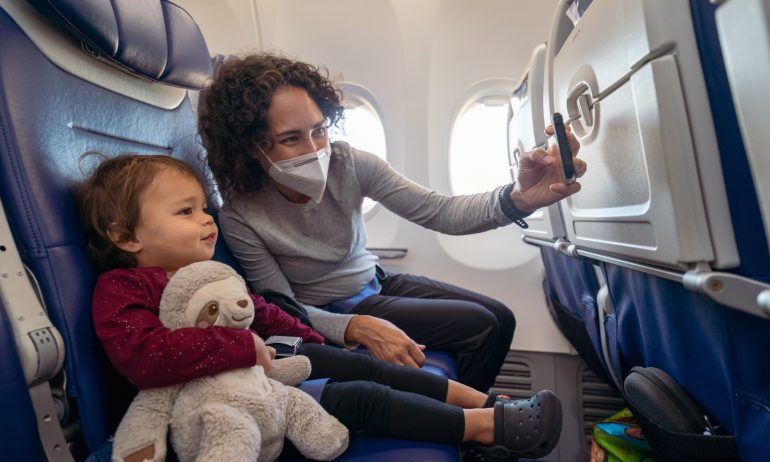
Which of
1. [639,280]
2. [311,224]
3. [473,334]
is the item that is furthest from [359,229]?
[639,280]

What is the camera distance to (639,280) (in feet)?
3.68

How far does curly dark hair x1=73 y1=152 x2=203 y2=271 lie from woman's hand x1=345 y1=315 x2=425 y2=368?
70 centimetres

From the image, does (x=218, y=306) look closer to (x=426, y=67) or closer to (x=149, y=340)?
(x=149, y=340)

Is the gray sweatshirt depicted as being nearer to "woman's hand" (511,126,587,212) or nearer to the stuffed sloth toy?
"woman's hand" (511,126,587,212)

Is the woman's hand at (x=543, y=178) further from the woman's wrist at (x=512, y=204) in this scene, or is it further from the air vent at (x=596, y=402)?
the air vent at (x=596, y=402)

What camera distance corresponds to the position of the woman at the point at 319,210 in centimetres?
155

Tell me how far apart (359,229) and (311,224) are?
220 millimetres

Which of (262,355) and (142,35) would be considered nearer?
(262,355)

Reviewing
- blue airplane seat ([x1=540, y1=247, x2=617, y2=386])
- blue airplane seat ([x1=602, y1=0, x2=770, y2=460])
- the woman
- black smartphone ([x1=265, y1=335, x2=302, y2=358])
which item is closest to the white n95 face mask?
the woman

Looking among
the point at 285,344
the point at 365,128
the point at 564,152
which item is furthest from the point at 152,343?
the point at 365,128

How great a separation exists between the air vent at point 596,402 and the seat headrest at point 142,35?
235 centimetres

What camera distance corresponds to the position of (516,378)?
8.73ft

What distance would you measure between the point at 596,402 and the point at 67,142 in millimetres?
2559

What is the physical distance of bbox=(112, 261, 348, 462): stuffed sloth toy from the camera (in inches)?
33.8
